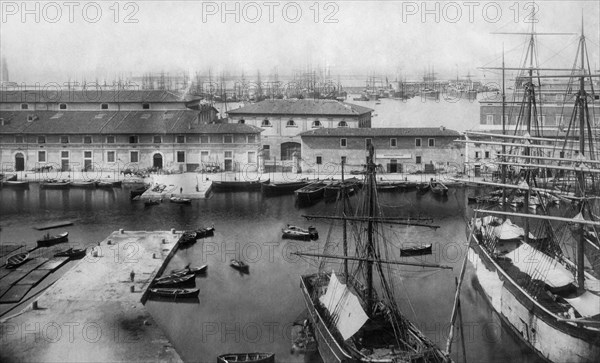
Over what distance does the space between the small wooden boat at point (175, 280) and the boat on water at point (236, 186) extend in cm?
1875

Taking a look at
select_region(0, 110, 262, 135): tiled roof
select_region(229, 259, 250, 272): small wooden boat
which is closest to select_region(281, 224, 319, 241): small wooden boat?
select_region(229, 259, 250, 272): small wooden boat

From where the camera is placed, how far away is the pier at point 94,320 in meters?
17.5

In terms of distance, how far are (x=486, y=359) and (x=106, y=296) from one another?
1189 cm

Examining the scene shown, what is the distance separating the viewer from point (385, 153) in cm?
4650

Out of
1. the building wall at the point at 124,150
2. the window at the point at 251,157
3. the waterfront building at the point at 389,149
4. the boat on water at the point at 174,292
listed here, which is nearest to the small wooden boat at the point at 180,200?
the building wall at the point at 124,150

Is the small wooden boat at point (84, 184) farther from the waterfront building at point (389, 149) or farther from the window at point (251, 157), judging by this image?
the waterfront building at point (389, 149)

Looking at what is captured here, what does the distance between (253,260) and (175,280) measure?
14.5 ft

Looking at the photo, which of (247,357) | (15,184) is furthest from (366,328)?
(15,184)

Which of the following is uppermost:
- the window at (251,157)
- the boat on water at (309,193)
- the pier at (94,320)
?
the window at (251,157)

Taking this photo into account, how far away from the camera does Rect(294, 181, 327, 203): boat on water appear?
126ft

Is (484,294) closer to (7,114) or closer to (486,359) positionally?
(486,359)

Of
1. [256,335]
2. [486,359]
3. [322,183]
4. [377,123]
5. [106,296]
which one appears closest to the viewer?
[486,359]

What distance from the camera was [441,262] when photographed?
88.5 feet

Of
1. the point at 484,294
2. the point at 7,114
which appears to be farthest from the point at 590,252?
the point at 7,114
